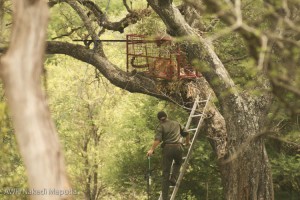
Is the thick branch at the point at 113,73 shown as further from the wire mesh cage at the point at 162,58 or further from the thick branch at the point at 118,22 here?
the thick branch at the point at 118,22

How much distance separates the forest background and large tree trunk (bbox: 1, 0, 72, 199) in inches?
25.7

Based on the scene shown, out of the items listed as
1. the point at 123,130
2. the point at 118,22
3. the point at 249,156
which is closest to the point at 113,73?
the point at 118,22

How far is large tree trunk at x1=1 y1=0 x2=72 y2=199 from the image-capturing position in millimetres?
3232

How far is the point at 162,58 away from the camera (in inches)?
423

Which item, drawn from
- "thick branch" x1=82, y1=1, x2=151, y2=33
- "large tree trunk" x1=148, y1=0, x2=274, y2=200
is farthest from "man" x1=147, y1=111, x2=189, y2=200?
"thick branch" x1=82, y1=1, x2=151, y2=33

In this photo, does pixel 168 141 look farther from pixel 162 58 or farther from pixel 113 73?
pixel 113 73

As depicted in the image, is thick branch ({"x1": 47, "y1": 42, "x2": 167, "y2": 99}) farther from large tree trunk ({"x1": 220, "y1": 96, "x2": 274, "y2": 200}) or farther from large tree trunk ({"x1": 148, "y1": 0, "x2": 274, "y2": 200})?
large tree trunk ({"x1": 220, "y1": 96, "x2": 274, "y2": 200})

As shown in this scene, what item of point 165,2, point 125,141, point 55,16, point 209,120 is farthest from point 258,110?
point 125,141

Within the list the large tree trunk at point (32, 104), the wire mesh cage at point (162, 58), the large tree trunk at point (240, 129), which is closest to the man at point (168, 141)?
the wire mesh cage at point (162, 58)

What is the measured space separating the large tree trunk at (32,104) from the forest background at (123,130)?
0.65m

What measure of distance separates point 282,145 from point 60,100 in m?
15.0

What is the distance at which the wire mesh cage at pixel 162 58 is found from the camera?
35.4 feet

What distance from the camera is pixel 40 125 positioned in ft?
10.8

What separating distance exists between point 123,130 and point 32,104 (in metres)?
16.8
